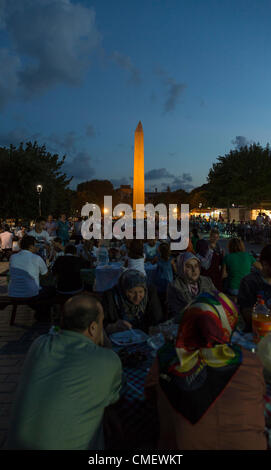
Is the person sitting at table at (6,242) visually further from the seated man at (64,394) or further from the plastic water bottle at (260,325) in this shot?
the seated man at (64,394)

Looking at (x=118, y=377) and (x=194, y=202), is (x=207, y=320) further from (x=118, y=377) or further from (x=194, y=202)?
(x=194, y=202)

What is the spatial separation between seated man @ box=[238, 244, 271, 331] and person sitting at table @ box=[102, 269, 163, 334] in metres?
0.88

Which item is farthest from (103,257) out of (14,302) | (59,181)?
(59,181)

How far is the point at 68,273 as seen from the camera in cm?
523

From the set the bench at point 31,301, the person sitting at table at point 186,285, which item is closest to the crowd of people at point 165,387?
the person sitting at table at point 186,285

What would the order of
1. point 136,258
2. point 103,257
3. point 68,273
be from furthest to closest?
point 103,257 < point 136,258 < point 68,273

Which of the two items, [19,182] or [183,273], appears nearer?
[183,273]

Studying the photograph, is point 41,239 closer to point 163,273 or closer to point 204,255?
point 163,273

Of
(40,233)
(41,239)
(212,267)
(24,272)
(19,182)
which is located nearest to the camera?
(24,272)

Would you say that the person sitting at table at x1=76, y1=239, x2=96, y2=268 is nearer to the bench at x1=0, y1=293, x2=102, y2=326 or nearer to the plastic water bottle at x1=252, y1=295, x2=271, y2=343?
the bench at x1=0, y1=293, x2=102, y2=326

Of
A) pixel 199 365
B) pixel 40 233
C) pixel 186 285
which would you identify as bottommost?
pixel 186 285

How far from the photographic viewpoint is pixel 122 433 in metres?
1.55

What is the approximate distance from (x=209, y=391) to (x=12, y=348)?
3.84 meters
